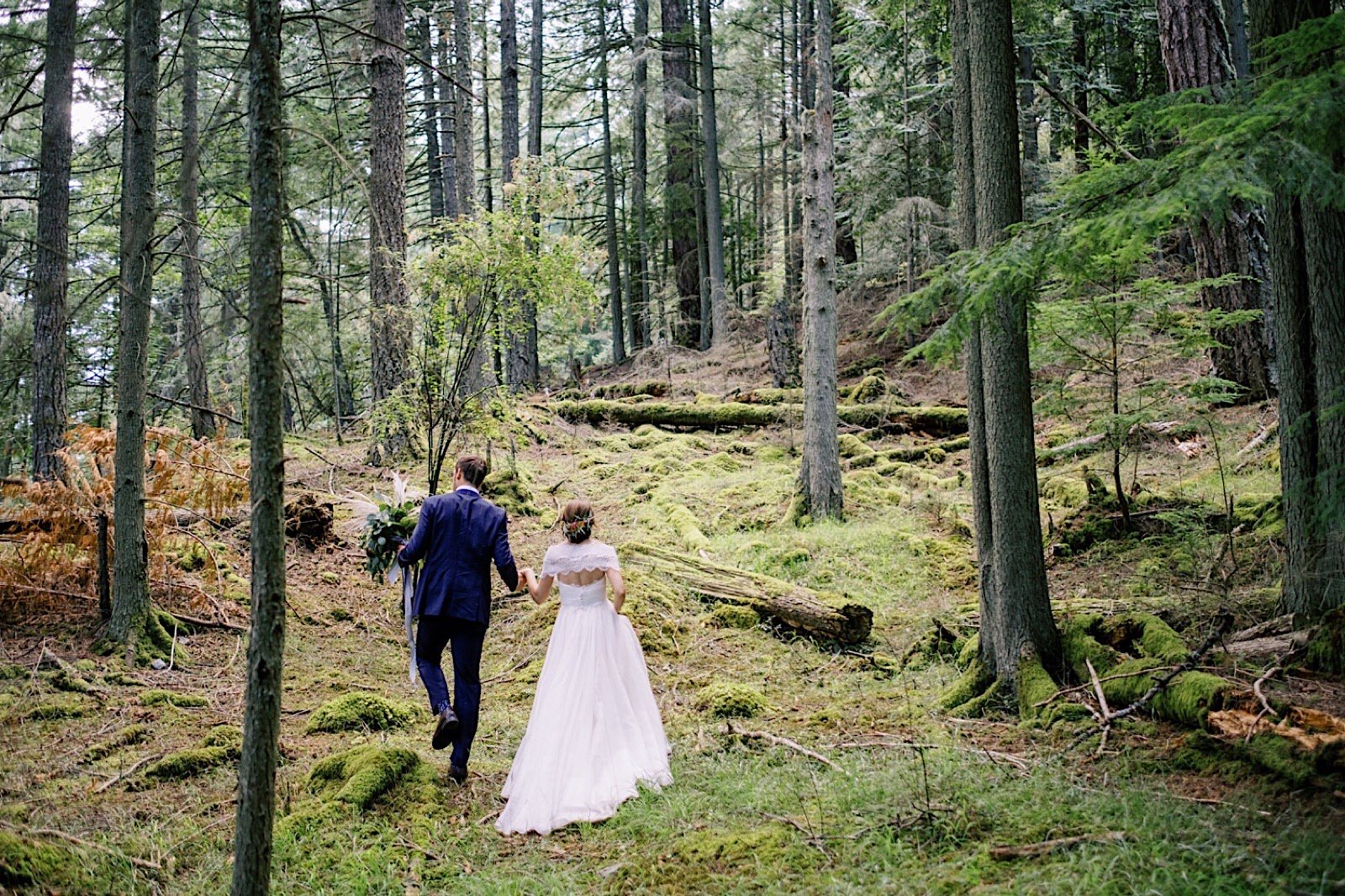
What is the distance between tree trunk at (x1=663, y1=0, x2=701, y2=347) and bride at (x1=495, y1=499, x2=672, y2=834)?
19263 mm

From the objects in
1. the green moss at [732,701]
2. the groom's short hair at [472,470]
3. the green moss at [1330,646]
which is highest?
the groom's short hair at [472,470]

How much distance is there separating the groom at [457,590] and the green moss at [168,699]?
2.07 meters

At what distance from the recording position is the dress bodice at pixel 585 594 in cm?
575

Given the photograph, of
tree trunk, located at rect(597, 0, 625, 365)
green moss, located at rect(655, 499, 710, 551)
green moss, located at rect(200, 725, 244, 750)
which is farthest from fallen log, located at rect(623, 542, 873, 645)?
tree trunk, located at rect(597, 0, 625, 365)

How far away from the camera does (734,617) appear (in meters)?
8.62

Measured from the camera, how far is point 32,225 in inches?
782

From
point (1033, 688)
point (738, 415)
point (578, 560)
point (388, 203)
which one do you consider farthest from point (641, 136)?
point (1033, 688)

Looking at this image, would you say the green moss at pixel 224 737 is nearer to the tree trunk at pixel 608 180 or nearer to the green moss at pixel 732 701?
the green moss at pixel 732 701

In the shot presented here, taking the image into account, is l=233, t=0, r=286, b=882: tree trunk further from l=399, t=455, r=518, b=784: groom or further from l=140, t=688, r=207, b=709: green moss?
l=140, t=688, r=207, b=709: green moss

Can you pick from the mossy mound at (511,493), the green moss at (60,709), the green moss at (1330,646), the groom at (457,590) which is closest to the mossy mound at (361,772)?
the groom at (457,590)

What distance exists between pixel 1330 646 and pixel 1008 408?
2.09 meters

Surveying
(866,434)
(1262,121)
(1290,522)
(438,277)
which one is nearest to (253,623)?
(1262,121)

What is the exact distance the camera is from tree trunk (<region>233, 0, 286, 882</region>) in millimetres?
3023

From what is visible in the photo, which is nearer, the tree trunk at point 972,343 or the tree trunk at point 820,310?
the tree trunk at point 972,343
